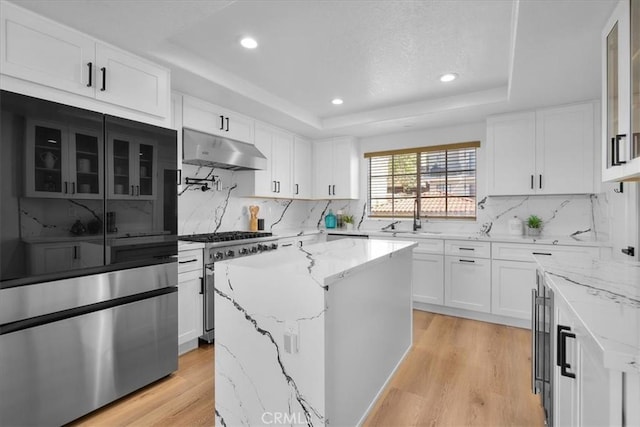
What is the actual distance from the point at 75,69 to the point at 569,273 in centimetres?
296

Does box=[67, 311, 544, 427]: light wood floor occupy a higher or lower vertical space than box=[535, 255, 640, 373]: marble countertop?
lower

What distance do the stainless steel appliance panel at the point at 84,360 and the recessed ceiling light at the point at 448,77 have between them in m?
3.05

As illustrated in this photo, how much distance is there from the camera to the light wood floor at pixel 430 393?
1991 millimetres

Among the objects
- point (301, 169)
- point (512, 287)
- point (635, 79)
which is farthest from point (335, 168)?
point (635, 79)

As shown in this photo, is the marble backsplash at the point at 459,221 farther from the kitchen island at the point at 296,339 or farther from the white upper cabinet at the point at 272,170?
the kitchen island at the point at 296,339

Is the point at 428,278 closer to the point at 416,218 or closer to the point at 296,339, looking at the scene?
the point at 416,218

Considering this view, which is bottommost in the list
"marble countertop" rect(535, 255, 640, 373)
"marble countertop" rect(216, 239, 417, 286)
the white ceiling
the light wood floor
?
the light wood floor

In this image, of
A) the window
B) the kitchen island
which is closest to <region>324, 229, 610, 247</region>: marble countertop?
the window

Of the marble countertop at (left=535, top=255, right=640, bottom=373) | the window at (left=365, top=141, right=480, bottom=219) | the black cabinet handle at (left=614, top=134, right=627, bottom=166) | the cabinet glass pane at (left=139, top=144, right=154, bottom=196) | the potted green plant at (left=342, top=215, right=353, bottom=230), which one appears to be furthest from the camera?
the potted green plant at (left=342, top=215, right=353, bottom=230)

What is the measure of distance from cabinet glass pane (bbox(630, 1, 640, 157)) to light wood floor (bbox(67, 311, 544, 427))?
165 centimetres

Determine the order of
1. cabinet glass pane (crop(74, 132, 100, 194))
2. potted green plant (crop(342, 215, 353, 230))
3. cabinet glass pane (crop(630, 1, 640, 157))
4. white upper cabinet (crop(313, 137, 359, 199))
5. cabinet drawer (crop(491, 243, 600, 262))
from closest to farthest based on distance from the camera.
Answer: cabinet glass pane (crop(630, 1, 640, 157))
cabinet glass pane (crop(74, 132, 100, 194))
cabinet drawer (crop(491, 243, 600, 262))
white upper cabinet (crop(313, 137, 359, 199))
potted green plant (crop(342, 215, 353, 230))

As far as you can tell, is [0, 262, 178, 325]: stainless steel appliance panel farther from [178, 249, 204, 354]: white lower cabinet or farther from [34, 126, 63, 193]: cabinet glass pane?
[34, 126, 63, 193]: cabinet glass pane

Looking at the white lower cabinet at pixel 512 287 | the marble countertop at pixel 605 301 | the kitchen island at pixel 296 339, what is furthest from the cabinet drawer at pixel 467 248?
the kitchen island at pixel 296 339

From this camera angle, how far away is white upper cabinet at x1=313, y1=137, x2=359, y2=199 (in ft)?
16.2
